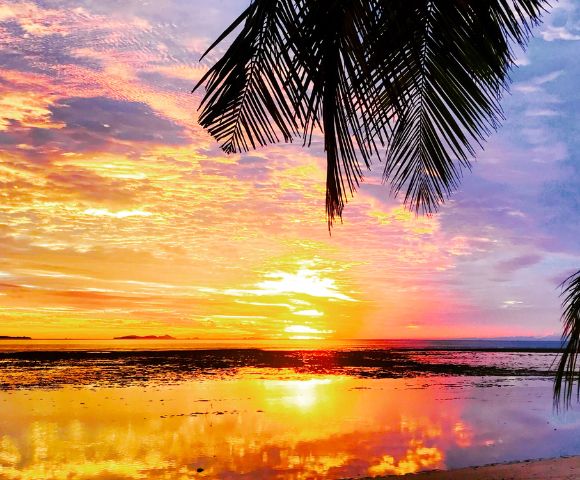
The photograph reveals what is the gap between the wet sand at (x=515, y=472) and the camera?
10812mm

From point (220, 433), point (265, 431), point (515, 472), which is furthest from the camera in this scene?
point (265, 431)

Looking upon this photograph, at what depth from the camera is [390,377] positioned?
102ft

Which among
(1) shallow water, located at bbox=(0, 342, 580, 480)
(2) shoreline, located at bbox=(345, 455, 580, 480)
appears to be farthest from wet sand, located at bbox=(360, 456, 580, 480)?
(1) shallow water, located at bbox=(0, 342, 580, 480)

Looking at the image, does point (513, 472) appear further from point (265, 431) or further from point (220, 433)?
point (220, 433)

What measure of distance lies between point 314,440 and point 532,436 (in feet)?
19.2

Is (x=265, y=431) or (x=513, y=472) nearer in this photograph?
(x=513, y=472)

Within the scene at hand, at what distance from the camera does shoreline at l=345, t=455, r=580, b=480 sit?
1080 centimetres

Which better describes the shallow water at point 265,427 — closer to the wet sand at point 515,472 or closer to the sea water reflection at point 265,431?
the sea water reflection at point 265,431

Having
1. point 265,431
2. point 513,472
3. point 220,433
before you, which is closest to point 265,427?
point 265,431

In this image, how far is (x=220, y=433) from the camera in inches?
579

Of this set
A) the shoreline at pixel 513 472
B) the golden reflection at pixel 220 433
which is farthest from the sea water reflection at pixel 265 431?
the shoreline at pixel 513 472

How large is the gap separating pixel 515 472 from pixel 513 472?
4 cm

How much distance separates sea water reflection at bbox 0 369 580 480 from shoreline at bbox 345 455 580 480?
65 cm

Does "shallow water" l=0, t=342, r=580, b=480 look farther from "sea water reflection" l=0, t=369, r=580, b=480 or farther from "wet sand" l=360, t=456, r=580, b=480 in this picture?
"wet sand" l=360, t=456, r=580, b=480
